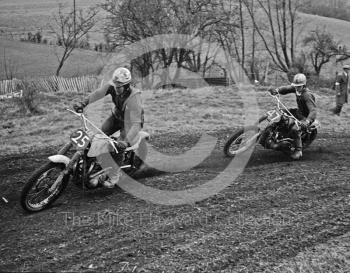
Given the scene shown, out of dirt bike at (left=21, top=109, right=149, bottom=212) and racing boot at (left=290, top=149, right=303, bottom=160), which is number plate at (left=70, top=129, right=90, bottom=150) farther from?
racing boot at (left=290, top=149, right=303, bottom=160)

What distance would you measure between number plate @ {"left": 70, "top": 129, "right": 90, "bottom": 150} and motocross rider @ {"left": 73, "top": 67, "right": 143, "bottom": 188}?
18.4 inches

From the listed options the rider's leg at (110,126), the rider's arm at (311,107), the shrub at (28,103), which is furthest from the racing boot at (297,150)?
the shrub at (28,103)

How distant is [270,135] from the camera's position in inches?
316

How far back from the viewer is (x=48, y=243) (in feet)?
15.9

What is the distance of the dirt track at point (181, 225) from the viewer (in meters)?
4.52

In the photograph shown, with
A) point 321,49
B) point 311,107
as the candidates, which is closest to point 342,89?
point 311,107

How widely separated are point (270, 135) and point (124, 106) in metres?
3.15

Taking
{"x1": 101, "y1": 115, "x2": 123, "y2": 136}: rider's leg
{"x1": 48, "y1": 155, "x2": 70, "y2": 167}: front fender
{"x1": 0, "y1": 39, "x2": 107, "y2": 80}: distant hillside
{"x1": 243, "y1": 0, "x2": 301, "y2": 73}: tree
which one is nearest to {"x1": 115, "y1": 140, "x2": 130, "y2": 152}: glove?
{"x1": 48, "y1": 155, "x2": 70, "y2": 167}: front fender

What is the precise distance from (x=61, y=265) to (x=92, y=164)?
6.39ft

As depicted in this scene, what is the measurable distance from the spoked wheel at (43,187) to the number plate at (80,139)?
362 millimetres

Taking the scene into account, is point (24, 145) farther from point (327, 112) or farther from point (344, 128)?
point (327, 112)

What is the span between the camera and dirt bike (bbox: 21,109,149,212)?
18.0ft

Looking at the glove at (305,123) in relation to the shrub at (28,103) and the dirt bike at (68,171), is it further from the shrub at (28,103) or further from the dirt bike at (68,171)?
the shrub at (28,103)

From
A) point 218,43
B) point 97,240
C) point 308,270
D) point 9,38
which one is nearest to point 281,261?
point 308,270
